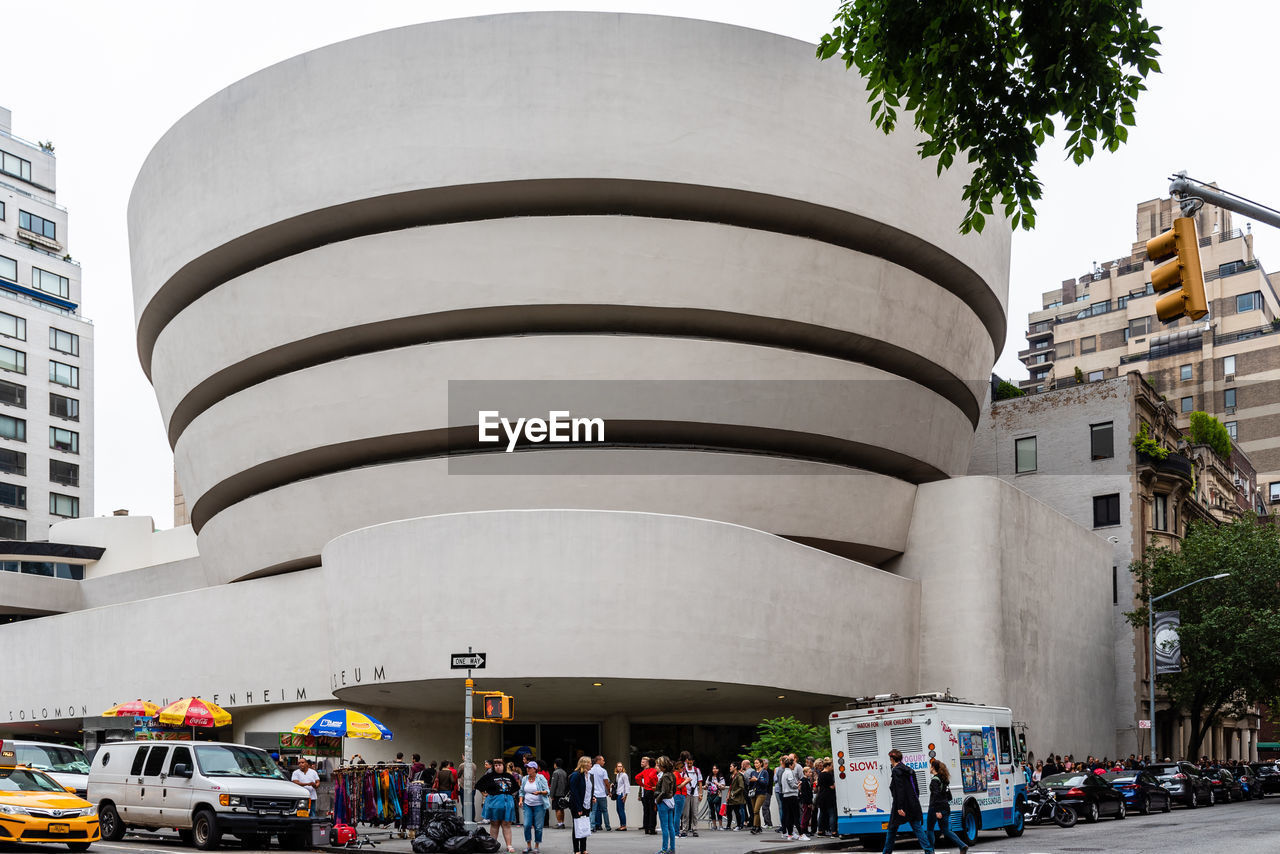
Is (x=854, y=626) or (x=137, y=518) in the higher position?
(x=137, y=518)

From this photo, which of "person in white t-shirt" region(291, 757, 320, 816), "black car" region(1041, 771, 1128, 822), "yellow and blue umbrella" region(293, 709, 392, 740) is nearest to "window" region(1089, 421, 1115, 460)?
"black car" region(1041, 771, 1128, 822)

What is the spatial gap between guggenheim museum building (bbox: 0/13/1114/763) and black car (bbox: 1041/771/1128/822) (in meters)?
5.97

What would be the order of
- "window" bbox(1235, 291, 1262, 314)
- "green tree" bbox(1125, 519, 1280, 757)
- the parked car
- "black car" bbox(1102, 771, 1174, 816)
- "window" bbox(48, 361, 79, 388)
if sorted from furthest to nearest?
"window" bbox(1235, 291, 1262, 314) < "window" bbox(48, 361, 79, 388) < the parked car < "green tree" bbox(1125, 519, 1280, 757) < "black car" bbox(1102, 771, 1174, 816)

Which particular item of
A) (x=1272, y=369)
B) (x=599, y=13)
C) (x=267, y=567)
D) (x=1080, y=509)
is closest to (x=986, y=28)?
(x=599, y=13)

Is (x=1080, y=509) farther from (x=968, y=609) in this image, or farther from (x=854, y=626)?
(x=854, y=626)

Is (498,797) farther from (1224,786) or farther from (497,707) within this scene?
(1224,786)

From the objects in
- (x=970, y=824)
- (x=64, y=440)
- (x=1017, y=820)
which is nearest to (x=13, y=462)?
(x=64, y=440)

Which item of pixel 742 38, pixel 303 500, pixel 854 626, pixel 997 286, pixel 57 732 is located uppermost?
pixel 742 38

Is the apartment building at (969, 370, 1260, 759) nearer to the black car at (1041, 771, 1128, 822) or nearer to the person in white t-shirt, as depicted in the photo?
the black car at (1041, 771, 1128, 822)

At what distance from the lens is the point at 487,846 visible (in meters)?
22.5

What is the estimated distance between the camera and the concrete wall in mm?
40125

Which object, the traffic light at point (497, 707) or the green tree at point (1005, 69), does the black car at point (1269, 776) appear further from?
the green tree at point (1005, 69)

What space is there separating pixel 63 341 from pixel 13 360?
4.92 meters

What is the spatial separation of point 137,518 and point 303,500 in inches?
1042
